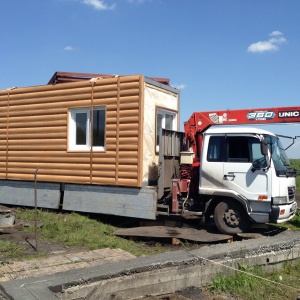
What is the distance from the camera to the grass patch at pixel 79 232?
26.6 ft

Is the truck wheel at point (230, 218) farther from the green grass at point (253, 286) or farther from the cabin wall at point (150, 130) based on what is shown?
the green grass at point (253, 286)

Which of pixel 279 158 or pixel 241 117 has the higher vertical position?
pixel 241 117

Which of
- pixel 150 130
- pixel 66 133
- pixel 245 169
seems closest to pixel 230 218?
pixel 245 169

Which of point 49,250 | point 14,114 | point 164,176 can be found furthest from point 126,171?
point 14,114

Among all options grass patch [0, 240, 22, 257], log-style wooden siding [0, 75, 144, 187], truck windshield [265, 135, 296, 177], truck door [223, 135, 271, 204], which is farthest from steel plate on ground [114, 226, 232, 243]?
grass patch [0, 240, 22, 257]

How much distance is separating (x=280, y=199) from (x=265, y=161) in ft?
2.88

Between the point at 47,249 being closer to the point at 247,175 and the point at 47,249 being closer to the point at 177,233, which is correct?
the point at 177,233

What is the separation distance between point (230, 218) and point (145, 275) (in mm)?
4070

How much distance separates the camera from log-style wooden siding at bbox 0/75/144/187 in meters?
10.2

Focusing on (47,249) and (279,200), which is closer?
(47,249)

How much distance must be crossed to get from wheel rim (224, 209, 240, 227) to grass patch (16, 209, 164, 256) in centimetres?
172

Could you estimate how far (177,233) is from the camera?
903cm

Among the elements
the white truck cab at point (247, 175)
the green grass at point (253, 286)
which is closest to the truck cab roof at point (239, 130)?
the white truck cab at point (247, 175)

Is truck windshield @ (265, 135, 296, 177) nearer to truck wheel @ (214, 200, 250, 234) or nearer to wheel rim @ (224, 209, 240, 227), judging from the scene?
truck wheel @ (214, 200, 250, 234)
